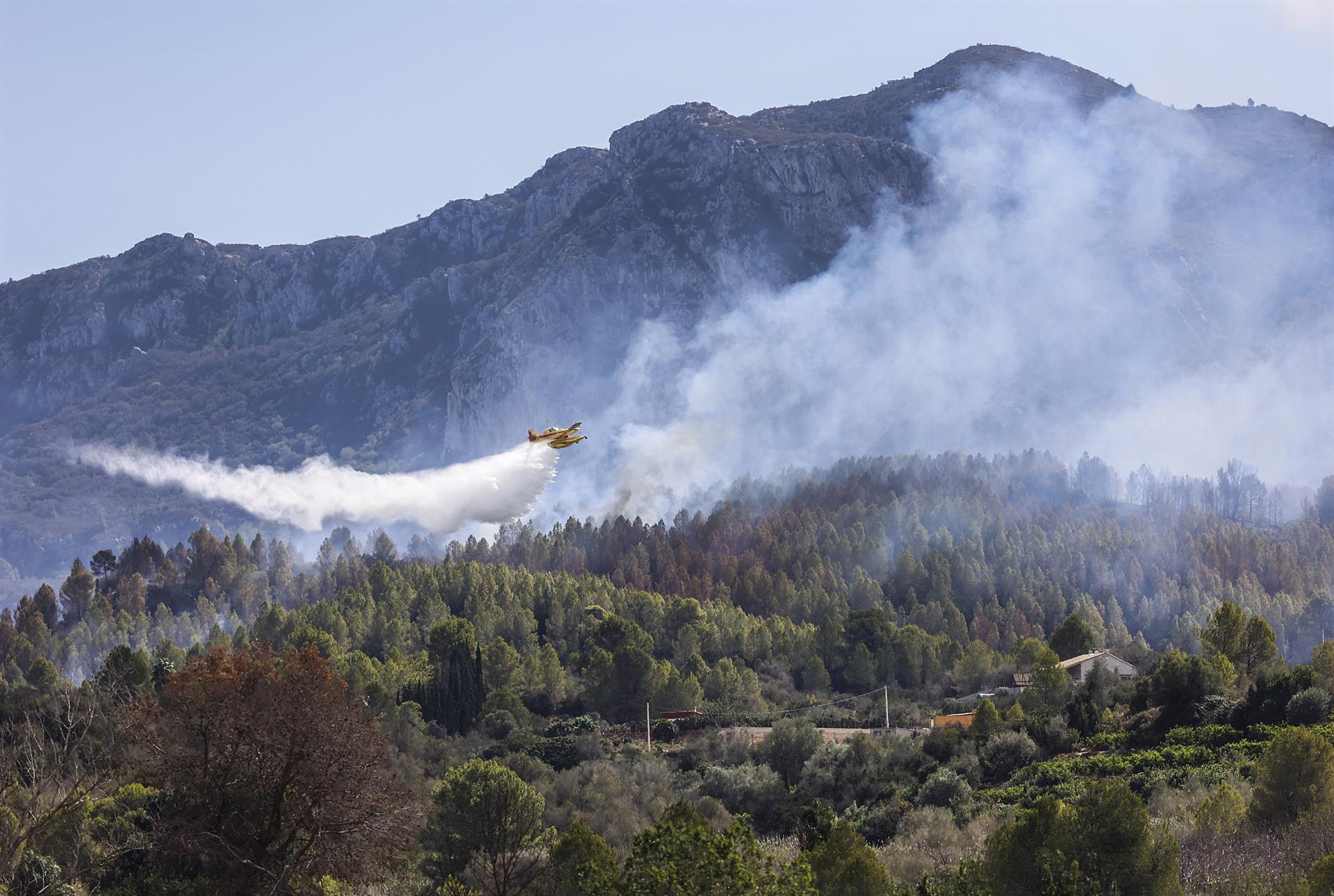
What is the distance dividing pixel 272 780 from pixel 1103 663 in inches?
2852

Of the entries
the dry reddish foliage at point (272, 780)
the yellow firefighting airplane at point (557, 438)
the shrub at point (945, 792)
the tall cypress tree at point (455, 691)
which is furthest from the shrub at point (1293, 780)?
the tall cypress tree at point (455, 691)

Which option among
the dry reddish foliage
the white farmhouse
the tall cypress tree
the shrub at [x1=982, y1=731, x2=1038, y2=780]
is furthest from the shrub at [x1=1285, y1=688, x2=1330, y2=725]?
the tall cypress tree

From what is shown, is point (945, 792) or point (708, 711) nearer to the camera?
point (945, 792)

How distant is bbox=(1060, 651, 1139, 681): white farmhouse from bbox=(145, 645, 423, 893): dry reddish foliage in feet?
231

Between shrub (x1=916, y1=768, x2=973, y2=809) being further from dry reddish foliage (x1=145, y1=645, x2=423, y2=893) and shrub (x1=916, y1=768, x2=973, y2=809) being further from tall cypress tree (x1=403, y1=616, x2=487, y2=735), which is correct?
tall cypress tree (x1=403, y1=616, x2=487, y2=735)

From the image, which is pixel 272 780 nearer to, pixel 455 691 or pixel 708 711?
pixel 455 691

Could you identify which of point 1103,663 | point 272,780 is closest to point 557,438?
point 1103,663

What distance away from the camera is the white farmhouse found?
341ft

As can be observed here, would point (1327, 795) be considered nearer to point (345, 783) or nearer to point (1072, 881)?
point (1072, 881)

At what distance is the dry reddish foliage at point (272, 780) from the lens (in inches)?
1651

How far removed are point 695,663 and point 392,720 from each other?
31.1 m

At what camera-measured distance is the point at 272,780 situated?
141 ft

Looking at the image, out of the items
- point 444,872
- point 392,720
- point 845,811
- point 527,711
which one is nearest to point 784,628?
point 527,711

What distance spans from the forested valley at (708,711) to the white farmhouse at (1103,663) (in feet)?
5.18
